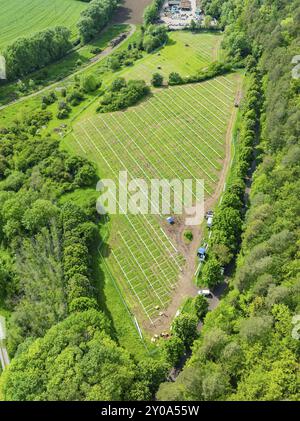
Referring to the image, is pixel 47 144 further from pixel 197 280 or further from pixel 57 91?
pixel 197 280

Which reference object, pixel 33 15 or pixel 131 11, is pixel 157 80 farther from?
pixel 33 15

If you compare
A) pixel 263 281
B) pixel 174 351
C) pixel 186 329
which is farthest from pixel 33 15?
pixel 174 351

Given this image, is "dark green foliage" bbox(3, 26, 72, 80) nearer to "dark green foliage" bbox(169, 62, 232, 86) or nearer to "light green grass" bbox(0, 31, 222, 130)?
"light green grass" bbox(0, 31, 222, 130)

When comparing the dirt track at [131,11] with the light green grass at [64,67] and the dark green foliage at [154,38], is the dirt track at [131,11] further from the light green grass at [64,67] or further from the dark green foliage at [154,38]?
the dark green foliage at [154,38]

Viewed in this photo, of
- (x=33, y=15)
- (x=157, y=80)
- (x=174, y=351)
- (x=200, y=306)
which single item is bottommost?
(x=174, y=351)

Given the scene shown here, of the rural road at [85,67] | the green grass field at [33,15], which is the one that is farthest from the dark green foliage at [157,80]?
the green grass field at [33,15]
